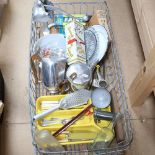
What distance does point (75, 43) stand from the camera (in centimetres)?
107

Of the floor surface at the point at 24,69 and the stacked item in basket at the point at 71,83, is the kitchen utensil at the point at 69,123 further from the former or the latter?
the floor surface at the point at 24,69

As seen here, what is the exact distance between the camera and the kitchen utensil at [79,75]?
3.38 feet

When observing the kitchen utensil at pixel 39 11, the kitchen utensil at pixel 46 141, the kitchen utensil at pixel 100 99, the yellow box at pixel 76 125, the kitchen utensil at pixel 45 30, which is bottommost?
the kitchen utensil at pixel 46 141

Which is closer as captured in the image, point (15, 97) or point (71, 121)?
point (71, 121)

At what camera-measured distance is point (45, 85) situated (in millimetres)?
1090

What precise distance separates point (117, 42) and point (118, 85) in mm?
310

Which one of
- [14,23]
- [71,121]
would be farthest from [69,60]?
[14,23]

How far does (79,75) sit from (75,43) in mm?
132

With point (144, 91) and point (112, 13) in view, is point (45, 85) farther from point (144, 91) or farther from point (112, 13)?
point (112, 13)

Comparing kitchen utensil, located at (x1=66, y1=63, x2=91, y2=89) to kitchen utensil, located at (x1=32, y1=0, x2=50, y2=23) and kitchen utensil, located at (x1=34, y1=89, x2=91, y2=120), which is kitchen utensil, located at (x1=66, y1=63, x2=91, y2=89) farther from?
kitchen utensil, located at (x1=32, y1=0, x2=50, y2=23)

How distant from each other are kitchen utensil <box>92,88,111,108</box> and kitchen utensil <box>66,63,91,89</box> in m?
0.06

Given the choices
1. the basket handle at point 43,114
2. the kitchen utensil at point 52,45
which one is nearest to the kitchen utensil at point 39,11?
the kitchen utensil at point 52,45

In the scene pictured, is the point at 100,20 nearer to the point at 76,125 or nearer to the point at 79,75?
the point at 79,75

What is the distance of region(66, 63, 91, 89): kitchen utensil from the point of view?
1.03 meters
